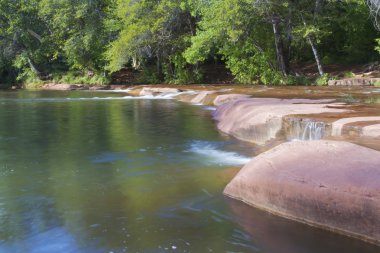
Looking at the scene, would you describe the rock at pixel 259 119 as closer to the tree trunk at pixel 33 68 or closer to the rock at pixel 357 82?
the rock at pixel 357 82

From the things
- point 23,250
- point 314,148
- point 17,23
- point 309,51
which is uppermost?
point 17,23

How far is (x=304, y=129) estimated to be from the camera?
8477 mm

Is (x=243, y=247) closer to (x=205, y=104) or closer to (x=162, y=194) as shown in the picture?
(x=162, y=194)

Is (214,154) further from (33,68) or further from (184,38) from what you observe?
(33,68)

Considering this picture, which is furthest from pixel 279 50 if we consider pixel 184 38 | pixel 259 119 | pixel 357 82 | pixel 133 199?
pixel 133 199

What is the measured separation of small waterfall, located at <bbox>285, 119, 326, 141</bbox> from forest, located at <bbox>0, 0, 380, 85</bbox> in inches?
445

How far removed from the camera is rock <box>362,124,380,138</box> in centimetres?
715

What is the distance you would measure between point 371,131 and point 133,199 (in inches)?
158

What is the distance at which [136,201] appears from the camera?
5.75 metres

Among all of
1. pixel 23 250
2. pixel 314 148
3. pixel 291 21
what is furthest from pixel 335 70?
pixel 23 250

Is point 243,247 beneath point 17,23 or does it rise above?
beneath

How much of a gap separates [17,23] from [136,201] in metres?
33.7

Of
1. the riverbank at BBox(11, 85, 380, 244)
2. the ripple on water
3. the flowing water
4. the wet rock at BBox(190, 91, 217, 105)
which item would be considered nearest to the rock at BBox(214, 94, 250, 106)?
the wet rock at BBox(190, 91, 217, 105)

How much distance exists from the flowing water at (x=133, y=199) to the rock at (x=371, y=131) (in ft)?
6.69
